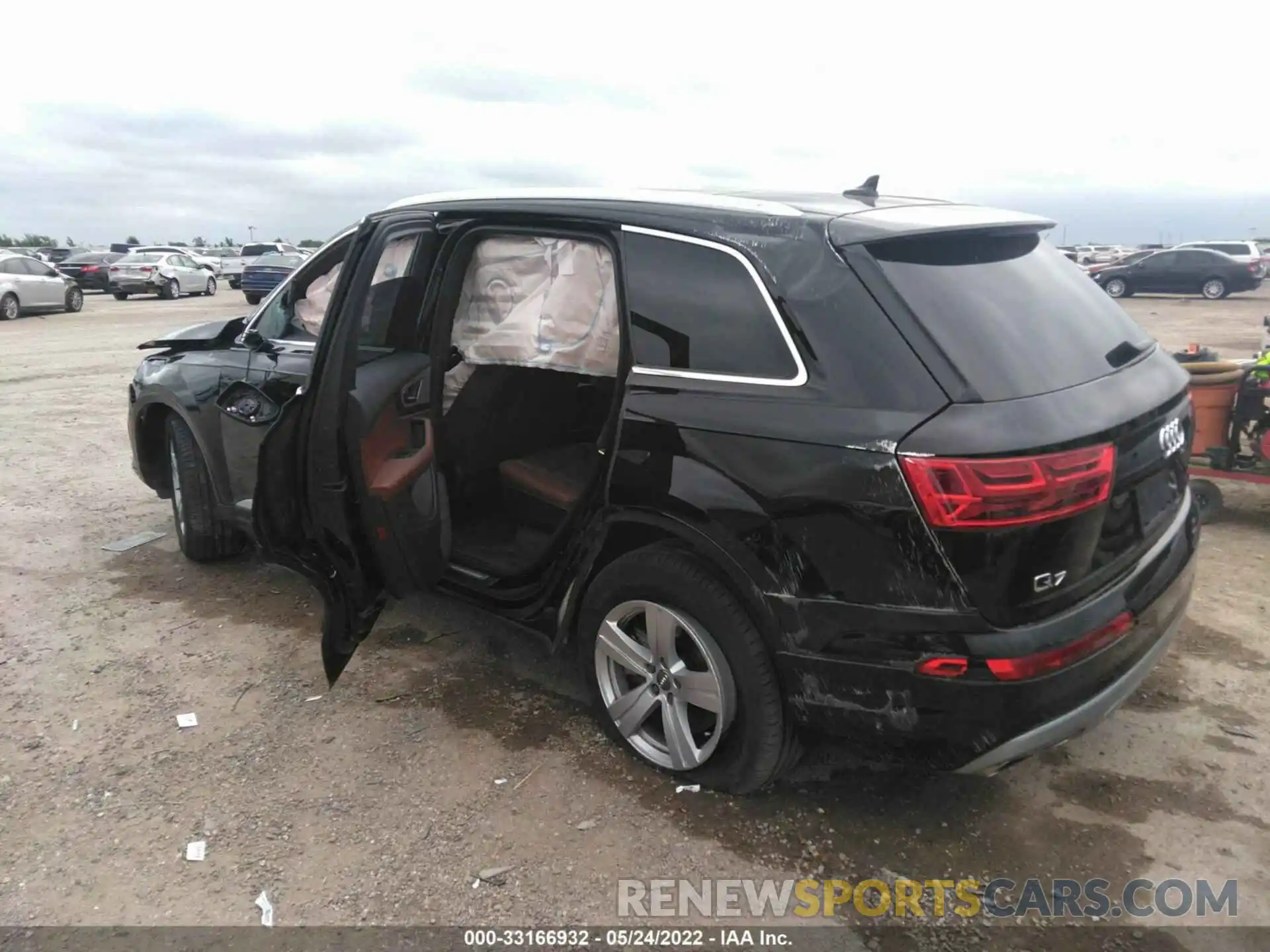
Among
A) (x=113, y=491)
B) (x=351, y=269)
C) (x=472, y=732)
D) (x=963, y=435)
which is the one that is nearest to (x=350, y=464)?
(x=351, y=269)

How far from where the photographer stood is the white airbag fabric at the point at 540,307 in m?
3.22

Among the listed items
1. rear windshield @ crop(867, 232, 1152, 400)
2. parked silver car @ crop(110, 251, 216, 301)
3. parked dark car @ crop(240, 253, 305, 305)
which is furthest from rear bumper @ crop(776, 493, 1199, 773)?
parked silver car @ crop(110, 251, 216, 301)

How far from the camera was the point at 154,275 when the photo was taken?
26922 mm

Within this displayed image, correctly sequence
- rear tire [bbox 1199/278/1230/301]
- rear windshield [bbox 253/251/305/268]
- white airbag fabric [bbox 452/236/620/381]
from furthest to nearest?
rear tire [bbox 1199/278/1230/301], rear windshield [bbox 253/251/305/268], white airbag fabric [bbox 452/236/620/381]

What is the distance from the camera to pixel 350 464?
3.27 m

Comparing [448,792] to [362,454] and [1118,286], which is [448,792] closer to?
[362,454]

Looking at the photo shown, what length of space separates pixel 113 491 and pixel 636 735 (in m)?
4.93

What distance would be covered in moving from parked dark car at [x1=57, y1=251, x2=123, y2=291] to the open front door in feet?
97.8

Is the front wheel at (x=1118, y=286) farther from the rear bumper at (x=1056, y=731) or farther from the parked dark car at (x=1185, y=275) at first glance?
the rear bumper at (x=1056, y=731)

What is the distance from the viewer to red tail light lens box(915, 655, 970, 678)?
7.35ft

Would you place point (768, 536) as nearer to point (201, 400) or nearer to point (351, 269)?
point (351, 269)

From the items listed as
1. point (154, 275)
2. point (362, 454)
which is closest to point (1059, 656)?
point (362, 454)

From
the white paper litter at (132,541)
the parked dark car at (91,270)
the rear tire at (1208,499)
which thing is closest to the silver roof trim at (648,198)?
the white paper litter at (132,541)

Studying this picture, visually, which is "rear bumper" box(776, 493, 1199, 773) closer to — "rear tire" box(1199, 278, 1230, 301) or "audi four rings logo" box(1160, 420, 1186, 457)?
"audi four rings logo" box(1160, 420, 1186, 457)
